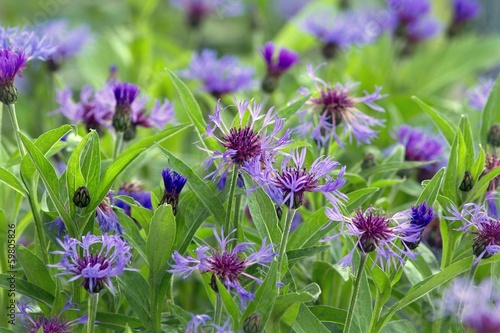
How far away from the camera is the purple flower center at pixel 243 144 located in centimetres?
84

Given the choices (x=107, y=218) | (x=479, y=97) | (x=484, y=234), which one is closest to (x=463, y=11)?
(x=479, y=97)

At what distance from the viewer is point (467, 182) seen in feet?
3.11

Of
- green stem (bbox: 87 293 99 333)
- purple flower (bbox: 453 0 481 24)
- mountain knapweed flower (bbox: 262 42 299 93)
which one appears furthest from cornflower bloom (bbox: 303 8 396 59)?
green stem (bbox: 87 293 99 333)

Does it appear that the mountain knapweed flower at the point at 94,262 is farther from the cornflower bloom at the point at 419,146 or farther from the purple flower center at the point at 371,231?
the cornflower bloom at the point at 419,146

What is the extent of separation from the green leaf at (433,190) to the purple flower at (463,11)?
4.09 ft

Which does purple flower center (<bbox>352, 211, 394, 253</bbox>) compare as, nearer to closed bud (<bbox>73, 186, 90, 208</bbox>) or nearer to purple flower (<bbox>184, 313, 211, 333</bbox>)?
purple flower (<bbox>184, 313, 211, 333</bbox>)

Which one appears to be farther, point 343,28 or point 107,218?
point 343,28

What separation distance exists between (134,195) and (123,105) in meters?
0.13

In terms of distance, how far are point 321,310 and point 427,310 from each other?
148 mm

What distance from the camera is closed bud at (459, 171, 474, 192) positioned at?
0.95 metres

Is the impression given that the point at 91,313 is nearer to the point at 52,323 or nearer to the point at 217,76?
the point at 52,323

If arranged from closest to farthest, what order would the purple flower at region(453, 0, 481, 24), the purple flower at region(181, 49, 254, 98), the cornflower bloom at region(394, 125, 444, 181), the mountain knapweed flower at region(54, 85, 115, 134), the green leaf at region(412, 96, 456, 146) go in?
1. the green leaf at region(412, 96, 456, 146)
2. the mountain knapweed flower at region(54, 85, 115, 134)
3. the cornflower bloom at region(394, 125, 444, 181)
4. the purple flower at region(181, 49, 254, 98)
5. the purple flower at region(453, 0, 481, 24)

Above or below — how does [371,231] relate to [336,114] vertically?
below

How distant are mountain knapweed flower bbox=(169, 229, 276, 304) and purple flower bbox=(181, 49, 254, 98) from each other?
2.26 ft
